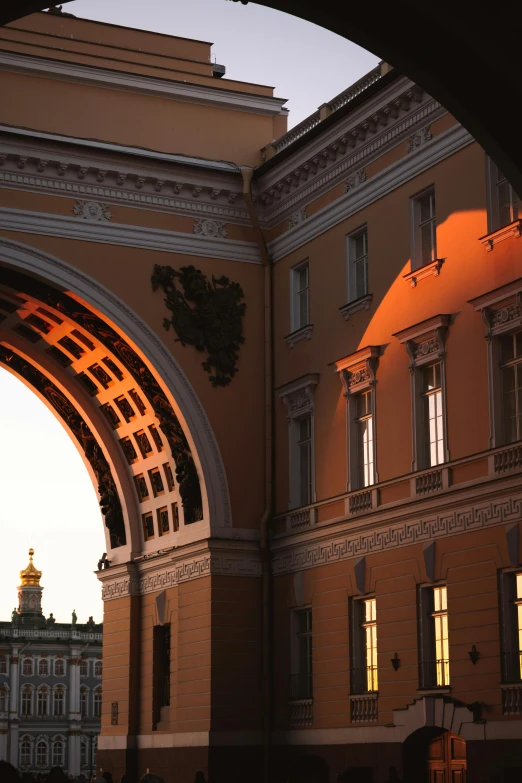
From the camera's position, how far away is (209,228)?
27.4 meters

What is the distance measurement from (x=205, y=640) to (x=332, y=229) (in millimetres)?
8252

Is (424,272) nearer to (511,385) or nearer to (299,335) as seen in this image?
(511,385)

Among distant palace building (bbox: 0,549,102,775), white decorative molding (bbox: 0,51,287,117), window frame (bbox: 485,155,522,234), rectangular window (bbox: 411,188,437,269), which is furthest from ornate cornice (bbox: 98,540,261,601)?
distant palace building (bbox: 0,549,102,775)

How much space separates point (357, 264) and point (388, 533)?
5406 millimetres

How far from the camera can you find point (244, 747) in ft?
82.6

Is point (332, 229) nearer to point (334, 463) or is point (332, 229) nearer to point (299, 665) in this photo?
point (334, 463)

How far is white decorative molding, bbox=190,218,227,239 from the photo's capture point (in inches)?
1075

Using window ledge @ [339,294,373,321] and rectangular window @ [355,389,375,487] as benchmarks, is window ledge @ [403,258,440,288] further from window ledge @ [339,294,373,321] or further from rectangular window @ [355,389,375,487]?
rectangular window @ [355,389,375,487]

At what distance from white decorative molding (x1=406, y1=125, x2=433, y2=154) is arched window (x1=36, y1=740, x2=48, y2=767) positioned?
94384 millimetres

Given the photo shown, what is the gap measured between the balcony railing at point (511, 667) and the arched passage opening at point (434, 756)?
1.75 meters

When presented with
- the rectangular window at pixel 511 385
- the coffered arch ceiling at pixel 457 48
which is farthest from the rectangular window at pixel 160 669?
the coffered arch ceiling at pixel 457 48

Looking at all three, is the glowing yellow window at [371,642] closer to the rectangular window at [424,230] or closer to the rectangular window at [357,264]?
the rectangular window at [357,264]

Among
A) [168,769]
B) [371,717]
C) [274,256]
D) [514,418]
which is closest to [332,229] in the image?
[274,256]

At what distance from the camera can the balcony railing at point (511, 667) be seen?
19469 mm
